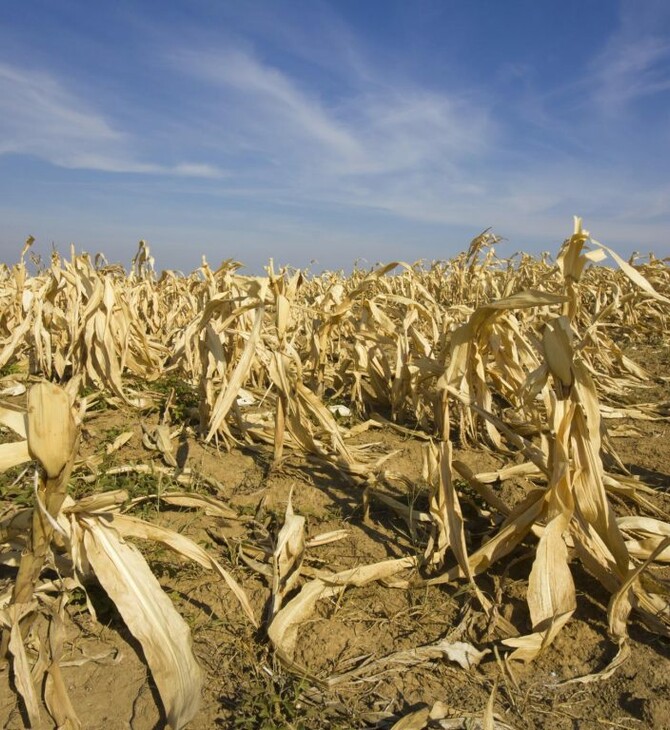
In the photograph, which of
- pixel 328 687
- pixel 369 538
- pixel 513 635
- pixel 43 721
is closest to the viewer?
pixel 43 721

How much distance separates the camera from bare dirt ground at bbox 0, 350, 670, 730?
1.51 meters

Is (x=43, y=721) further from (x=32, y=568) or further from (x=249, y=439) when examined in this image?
(x=249, y=439)

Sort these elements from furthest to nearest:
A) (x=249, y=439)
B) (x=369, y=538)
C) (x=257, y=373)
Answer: (x=257, y=373) < (x=249, y=439) < (x=369, y=538)

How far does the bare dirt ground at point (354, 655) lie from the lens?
4.95 ft

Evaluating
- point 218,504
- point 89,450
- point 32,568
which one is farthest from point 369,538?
point 89,450

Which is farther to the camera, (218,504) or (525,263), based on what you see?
(525,263)

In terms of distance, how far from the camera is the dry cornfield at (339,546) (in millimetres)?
1529

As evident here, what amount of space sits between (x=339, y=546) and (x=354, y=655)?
572 mm

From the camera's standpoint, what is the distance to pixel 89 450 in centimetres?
312

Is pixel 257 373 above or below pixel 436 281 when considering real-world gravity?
below

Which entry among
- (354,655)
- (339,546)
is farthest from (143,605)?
(339,546)

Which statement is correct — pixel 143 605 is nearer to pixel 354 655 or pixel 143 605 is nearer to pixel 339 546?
pixel 354 655

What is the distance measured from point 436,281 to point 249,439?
21.1ft

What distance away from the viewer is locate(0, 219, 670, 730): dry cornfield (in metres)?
1.53
